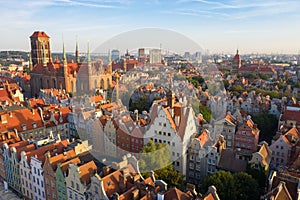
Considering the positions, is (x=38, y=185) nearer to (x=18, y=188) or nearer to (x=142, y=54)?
(x=18, y=188)

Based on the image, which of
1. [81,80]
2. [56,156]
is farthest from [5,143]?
[81,80]

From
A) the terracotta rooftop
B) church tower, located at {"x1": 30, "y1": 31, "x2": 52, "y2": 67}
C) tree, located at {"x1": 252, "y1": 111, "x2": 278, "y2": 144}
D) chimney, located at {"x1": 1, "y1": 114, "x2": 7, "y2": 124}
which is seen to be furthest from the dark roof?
church tower, located at {"x1": 30, "y1": 31, "x2": 52, "y2": 67}

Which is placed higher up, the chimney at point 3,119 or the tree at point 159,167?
the chimney at point 3,119

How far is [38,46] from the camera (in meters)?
69.9

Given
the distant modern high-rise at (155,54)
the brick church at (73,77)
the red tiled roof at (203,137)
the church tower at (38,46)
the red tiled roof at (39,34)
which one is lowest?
the red tiled roof at (203,137)

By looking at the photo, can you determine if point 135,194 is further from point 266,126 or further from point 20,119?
point 266,126

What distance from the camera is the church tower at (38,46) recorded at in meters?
69.5

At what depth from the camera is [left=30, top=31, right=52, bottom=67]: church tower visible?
69500 mm

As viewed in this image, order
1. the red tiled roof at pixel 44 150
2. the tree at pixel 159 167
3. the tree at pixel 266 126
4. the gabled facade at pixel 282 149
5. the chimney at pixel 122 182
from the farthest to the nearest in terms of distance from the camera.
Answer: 1. the tree at pixel 266 126
2. the gabled facade at pixel 282 149
3. the red tiled roof at pixel 44 150
4. the tree at pixel 159 167
5. the chimney at pixel 122 182

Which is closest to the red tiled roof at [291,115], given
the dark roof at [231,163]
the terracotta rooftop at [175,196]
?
the dark roof at [231,163]

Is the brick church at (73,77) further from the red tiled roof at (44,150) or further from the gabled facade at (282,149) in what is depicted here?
the gabled facade at (282,149)

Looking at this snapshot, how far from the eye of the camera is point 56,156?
18.8 m

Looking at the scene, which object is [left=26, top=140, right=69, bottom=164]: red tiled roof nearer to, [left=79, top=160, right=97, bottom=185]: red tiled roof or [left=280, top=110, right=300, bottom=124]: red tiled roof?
[left=79, top=160, right=97, bottom=185]: red tiled roof

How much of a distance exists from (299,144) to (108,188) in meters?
17.8
